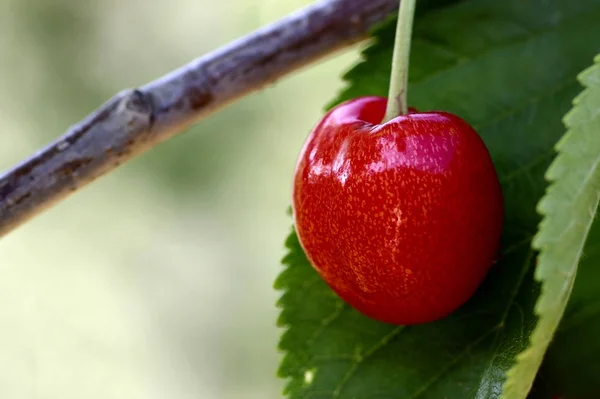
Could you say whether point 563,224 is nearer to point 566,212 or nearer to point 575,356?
point 566,212

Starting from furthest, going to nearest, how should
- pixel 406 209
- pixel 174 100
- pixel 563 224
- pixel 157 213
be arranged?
pixel 157 213
pixel 174 100
pixel 406 209
pixel 563 224

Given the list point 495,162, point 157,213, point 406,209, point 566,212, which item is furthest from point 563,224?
point 157,213

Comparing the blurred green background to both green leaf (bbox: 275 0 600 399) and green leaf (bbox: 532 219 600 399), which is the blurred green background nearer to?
green leaf (bbox: 275 0 600 399)

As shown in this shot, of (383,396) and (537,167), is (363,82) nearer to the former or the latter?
(537,167)

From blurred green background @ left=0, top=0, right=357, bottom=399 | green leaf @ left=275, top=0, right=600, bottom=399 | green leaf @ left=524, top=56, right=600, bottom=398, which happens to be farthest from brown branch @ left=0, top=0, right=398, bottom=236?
blurred green background @ left=0, top=0, right=357, bottom=399

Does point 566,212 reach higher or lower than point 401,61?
lower
